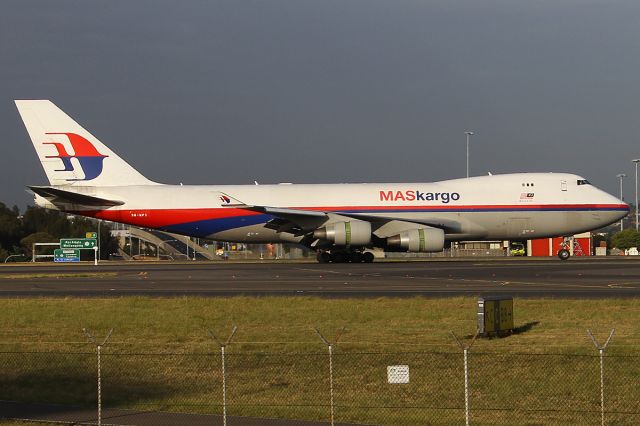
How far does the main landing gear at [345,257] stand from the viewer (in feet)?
187

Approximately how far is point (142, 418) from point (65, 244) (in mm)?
64777

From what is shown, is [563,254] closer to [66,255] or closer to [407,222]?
[407,222]

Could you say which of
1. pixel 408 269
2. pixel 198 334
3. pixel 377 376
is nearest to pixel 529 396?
pixel 377 376

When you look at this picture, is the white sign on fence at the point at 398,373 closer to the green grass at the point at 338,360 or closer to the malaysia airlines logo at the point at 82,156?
the green grass at the point at 338,360

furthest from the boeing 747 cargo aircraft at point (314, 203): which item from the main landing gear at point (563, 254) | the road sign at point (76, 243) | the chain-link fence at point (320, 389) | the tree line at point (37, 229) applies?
the tree line at point (37, 229)

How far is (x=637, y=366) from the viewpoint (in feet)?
62.7

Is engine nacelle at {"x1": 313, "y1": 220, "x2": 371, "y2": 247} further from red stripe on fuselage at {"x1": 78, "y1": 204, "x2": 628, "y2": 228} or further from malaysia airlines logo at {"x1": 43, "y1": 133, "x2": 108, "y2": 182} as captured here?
malaysia airlines logo at {"x1": 43, "y1": 133, "x2": 108, "y2": 182}

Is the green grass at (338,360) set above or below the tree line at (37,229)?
below

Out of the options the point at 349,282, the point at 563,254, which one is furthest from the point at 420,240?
the point at 349,282

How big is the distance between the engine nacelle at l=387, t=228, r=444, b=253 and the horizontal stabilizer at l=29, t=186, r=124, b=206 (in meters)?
16.6

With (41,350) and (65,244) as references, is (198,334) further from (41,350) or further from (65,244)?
(65,244)

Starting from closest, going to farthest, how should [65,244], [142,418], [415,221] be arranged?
[142,418]
[415,221]
[65,244]

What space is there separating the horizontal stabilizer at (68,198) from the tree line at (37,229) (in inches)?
2077

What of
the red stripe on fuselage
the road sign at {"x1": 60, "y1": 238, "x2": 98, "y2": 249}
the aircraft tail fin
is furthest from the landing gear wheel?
the road sign at {"x1": 60, "y1": 238, "x2": 98, "y2": 249}
